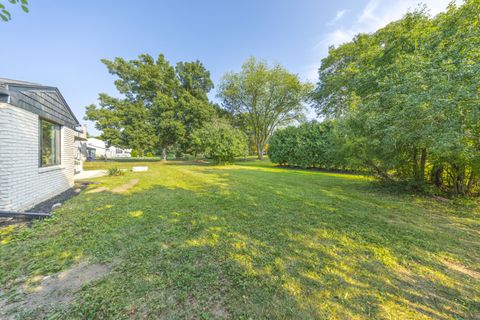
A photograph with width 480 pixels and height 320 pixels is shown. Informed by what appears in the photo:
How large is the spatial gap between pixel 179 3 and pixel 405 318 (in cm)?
1477

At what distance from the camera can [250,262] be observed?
2.28 m

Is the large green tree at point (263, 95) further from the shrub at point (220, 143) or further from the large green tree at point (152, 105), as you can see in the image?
the shrub at point (220, 143)

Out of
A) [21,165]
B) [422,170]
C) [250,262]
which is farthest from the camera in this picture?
[422,170]

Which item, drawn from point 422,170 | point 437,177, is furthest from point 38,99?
Answer: point 437,177

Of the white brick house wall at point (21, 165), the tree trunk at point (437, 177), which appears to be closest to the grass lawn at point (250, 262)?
the white brick house wall at point (21, 165)

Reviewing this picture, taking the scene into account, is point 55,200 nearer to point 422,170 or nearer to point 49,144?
point 49,144

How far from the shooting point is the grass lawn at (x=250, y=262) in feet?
5.32

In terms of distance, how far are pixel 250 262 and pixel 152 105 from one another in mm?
24040

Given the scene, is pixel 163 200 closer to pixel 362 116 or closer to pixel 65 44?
pixel 362 116

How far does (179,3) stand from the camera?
1032 cm

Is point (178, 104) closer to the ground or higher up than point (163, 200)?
higher up

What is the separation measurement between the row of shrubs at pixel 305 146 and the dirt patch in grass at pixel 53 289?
12.9 meters


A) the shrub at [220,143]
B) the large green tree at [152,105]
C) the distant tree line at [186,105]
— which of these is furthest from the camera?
the large green tree at [152,105]

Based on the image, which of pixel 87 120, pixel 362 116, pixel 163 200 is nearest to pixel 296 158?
pixel 362 116
